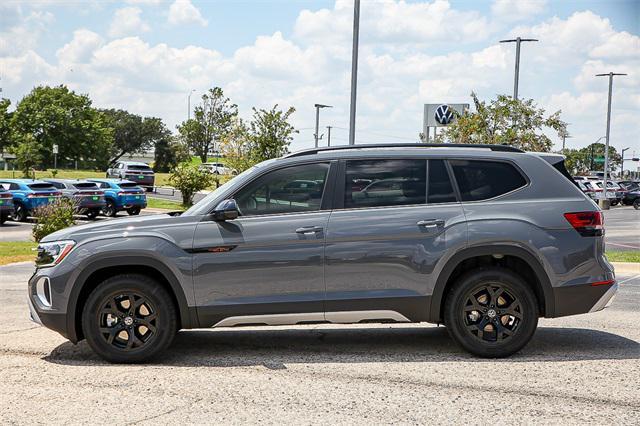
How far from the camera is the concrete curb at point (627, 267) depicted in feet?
49.7

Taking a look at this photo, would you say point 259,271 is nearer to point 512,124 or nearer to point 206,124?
point 512,124

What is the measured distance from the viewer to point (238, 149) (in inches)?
1505

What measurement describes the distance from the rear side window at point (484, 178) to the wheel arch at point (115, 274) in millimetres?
2592

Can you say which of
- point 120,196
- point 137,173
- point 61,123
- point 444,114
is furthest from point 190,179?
point 61,123

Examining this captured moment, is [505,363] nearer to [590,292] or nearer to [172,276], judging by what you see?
[590,292]

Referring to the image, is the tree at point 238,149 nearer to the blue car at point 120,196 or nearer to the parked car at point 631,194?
the blue car at point 120,196

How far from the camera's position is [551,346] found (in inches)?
303

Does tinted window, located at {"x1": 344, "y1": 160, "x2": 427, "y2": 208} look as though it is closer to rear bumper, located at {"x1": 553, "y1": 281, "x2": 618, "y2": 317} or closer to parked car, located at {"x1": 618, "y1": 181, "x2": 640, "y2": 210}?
rear bumper, located at {"x1": 553, "y1": 281, "x2": 618, "y2": 317}

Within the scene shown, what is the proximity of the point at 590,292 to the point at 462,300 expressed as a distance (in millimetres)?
1135

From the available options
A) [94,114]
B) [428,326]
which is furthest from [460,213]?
[94,114]

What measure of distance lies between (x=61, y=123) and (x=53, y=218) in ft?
236

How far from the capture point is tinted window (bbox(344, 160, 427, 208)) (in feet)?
23.5

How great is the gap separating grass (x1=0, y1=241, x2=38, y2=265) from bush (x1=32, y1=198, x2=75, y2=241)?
1.85ft

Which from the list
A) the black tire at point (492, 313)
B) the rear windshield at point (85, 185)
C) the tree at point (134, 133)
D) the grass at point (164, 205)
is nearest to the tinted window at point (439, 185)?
the black tire at point (492, 313)
